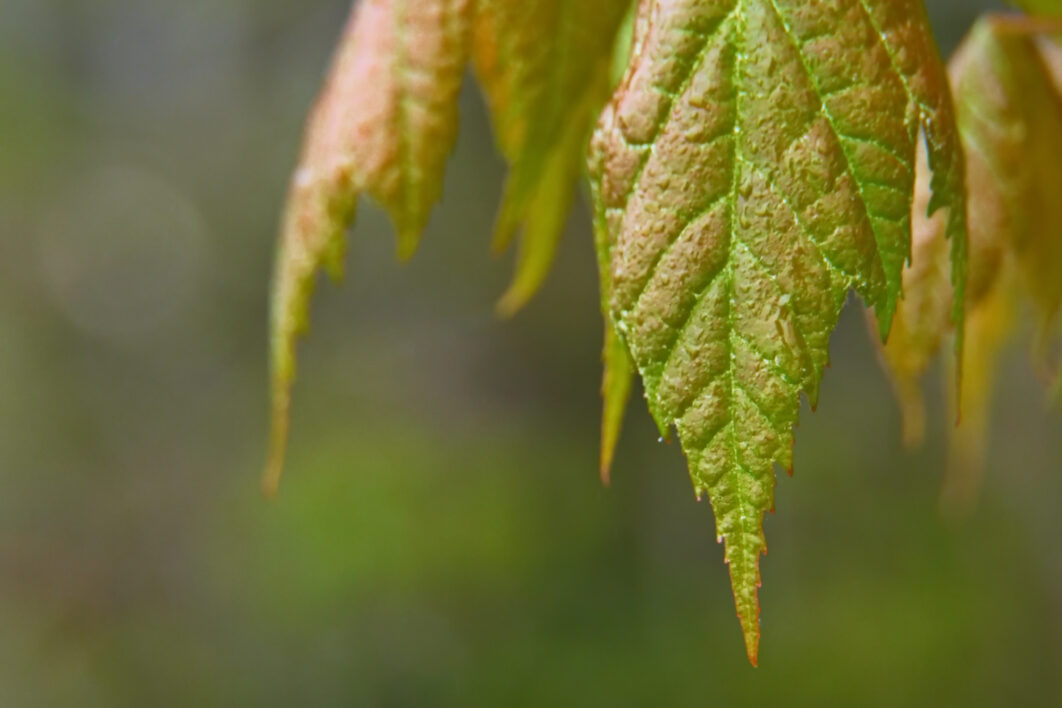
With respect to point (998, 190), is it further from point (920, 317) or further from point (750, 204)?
point (750, 204)

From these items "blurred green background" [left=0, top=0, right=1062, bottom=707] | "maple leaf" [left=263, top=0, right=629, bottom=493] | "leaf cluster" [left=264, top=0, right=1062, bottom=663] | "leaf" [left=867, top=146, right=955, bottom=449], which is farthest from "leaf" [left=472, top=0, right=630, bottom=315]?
"blurred green background" [left=0, top=0, right=1062, bottom=707]

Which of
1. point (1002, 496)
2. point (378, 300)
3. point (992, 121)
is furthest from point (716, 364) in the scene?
Answer: point (378, 300)

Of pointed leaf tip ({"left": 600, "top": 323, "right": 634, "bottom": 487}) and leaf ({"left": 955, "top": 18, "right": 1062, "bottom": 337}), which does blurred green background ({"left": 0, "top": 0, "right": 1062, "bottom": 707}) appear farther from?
pointed leaf tip ({"left": 600, "top": 323, "right": 634, "bottom": 487})

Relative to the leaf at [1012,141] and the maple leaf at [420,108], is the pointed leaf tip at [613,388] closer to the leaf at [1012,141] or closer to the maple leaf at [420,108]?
the maple leaf at [420,108]

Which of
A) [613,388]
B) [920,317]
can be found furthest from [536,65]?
[920,317]

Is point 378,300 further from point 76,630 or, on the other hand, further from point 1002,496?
point 1002,496
